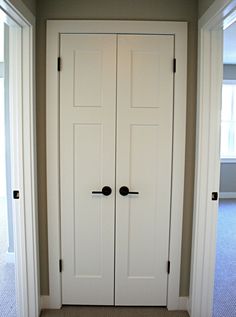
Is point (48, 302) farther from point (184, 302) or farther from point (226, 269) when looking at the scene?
point (226, 269)

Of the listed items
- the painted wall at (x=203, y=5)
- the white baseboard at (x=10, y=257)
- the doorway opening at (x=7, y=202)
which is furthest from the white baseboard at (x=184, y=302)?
the painted wall at (x=203, y=5)

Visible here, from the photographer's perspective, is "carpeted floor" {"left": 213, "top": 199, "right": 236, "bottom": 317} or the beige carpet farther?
"carpeted floor" {"left": 213, "top": 199, "right": 236, "bottom": 317}

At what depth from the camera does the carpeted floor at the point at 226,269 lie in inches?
91.0

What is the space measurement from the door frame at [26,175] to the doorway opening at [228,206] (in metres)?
1.46

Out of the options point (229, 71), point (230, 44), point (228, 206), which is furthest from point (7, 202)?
point (229, 71)

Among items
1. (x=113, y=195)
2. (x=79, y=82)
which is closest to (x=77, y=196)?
(x=113, y=195)

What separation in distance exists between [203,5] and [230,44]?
2.48 m

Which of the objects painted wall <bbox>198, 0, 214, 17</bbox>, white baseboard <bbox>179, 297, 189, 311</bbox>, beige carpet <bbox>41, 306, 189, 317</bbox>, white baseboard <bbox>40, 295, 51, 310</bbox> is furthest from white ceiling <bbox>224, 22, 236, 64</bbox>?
white baseboard <bbox>40, 295, 51, 310</bbox>

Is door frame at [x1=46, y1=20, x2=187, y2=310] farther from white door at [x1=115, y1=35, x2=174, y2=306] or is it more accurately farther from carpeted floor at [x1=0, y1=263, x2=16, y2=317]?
carpeted floor at [x1=0, y1=263, x2=16, y2=317]

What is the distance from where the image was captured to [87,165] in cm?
217

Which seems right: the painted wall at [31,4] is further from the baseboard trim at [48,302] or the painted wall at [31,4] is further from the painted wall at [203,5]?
the baseboard trim at [48,302]

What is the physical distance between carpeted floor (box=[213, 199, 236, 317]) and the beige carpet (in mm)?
347

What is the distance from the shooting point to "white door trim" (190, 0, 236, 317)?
195cm

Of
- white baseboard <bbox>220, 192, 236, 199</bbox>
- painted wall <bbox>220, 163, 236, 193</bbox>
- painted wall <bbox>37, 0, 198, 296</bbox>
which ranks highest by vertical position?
painted wall <bbox>37, 0, 198, 296</bbox>
